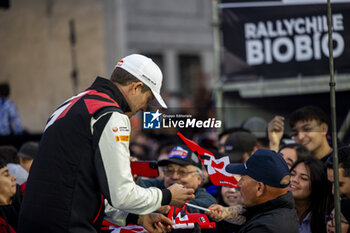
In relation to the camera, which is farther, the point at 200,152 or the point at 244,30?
the point at 244,30

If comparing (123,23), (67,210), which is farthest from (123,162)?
(123,23)

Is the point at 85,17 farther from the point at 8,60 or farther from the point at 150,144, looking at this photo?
the point at 150,144

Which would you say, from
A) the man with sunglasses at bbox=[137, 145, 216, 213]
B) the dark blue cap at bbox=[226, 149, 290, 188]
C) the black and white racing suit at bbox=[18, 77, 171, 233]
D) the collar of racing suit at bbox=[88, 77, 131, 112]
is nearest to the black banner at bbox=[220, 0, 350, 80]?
the man with sunglasses at bbox=[137, 145, 216, 213]

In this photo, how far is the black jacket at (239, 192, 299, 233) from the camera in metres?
3.29

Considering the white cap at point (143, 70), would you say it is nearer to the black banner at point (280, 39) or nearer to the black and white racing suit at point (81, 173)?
the black and white racing suit at point (81, 173)

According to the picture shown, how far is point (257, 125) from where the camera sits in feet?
18.5

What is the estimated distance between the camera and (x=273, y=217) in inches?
131

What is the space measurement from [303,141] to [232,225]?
1514 mm

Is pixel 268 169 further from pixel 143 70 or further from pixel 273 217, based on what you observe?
pixel 143 70

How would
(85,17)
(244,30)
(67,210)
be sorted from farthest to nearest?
(85,17) < (244,30) < (67,210)

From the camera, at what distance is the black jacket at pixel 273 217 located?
329 centimetres

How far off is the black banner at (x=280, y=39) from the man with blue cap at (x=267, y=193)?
8.42 feet

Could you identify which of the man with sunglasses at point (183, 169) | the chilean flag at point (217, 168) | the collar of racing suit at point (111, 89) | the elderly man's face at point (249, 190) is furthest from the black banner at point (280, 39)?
the collar of racing suit at point (111, 89)

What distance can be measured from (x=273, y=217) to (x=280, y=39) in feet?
11.3
